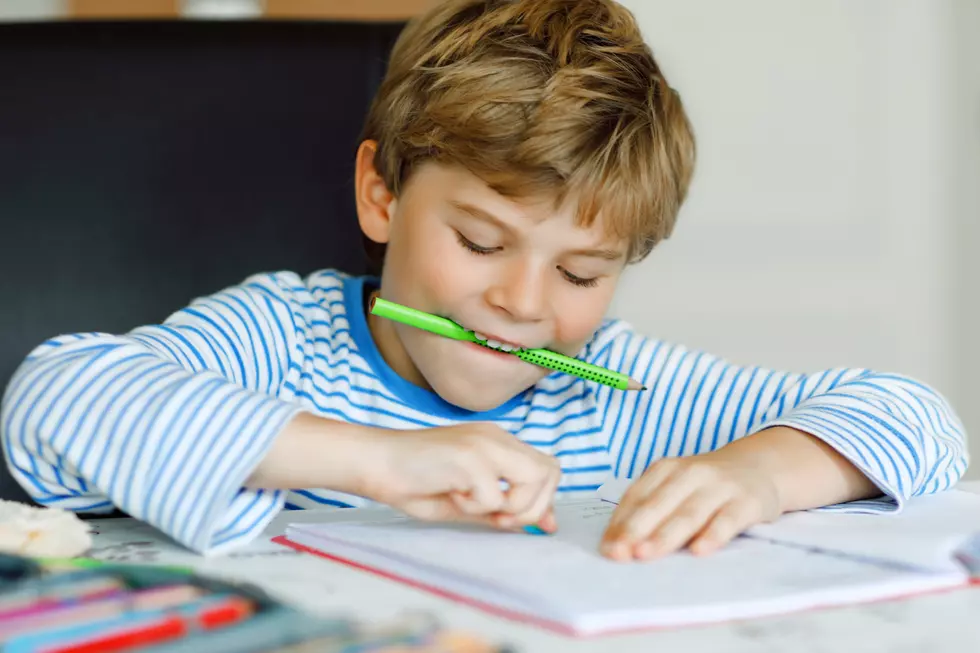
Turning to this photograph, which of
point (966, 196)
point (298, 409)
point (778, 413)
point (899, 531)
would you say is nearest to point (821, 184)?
point (966, 196)

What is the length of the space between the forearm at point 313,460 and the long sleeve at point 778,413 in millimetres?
308

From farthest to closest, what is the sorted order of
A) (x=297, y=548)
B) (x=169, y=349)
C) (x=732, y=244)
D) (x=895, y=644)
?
1. (x=732, y=244)
2. (x=169, y=349)
3. (x=297, y=548)
4. (x=895, y=644)

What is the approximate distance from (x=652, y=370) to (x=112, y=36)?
1.84ft

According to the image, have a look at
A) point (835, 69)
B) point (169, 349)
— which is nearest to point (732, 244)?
point (835, 69)

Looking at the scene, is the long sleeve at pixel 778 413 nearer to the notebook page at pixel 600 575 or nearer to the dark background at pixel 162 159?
the notebook page at pixel 600 575

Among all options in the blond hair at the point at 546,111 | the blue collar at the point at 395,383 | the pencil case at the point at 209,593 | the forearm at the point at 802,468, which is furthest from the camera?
the blue collar at the point at 395,383

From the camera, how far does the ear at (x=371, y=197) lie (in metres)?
0.90

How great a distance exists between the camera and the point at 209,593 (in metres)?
0.39

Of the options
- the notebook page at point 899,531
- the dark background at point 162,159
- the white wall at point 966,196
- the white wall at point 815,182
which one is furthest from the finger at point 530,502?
the white wall at point 966,196

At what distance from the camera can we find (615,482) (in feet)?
2.52

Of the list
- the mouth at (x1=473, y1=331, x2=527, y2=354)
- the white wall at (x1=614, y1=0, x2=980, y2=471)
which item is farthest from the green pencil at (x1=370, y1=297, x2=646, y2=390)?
the white wall at (x1=614, y1=0, x2=980, y2=471)

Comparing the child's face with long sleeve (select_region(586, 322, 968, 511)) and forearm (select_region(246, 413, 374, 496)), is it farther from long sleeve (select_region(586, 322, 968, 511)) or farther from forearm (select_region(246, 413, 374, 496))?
forearm (select_region(246, 413, 374, 496))

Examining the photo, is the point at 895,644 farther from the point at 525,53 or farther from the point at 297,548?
the point at 525,53

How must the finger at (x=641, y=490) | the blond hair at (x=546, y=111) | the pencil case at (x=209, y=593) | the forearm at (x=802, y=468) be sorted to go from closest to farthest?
the pencil case at (x=209, y=593) → the finger at (x=641, y=490) → the forearm at (x=802, y=468) → the blond hair at (x=546, y=111)
